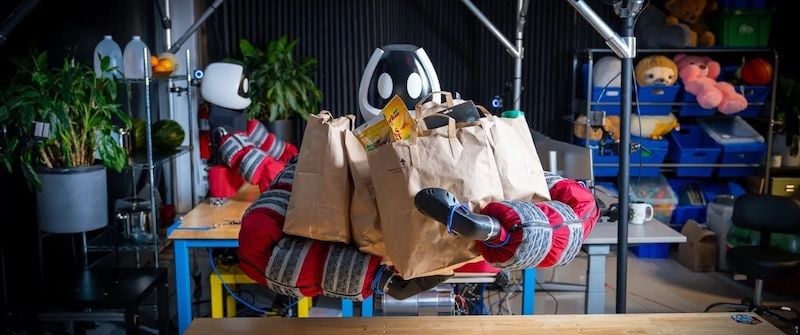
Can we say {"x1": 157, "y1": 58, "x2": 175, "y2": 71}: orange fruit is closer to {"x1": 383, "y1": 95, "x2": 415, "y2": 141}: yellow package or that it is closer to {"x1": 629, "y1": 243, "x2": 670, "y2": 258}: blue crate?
{"x1": 383, "y1": 95, "x2": 415, "y2": 141}: yellow package

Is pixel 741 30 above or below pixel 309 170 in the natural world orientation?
above

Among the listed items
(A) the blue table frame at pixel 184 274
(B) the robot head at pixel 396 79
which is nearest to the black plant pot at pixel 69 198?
(A) the blue table frame at pixel 184 274

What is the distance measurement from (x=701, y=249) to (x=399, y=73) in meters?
3.29

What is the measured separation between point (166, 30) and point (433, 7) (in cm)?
182

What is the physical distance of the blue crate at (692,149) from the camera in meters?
4.88

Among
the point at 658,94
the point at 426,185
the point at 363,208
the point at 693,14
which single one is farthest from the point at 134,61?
the point at 693,14

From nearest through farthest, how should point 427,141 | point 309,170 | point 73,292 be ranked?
1. point 427,141
2. point 309,170
3. point 73,292

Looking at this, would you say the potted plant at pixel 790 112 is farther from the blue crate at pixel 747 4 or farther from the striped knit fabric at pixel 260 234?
the striped knit fabric at pixel 260 234

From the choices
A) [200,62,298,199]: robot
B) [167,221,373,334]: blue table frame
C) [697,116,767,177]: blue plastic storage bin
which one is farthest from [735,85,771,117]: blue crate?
[167,221,373,334]: blue table frame

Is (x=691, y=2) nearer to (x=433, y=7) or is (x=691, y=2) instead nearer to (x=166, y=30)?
(x=433, y=7)

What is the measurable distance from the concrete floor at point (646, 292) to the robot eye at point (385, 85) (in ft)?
5.65

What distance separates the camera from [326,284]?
1.32 m

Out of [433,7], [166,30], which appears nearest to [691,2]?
[433,7]

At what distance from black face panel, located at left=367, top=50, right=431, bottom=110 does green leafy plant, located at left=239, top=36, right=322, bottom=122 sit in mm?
2145
